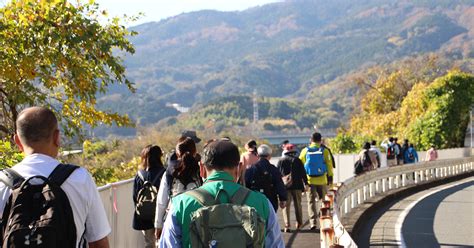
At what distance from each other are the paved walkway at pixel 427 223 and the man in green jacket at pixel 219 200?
10.2 m

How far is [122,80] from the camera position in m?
13.6

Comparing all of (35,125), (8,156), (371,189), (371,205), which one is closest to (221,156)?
(35,125)

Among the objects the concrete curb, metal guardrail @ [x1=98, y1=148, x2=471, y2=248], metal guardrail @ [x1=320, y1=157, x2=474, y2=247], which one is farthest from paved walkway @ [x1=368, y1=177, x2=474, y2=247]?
metal guardrail @ [x1=98, y1=148, x2=471, y2=248]

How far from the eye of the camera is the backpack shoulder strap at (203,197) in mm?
4840

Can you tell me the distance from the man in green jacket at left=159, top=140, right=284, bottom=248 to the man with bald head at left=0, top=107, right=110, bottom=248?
16.9 inches

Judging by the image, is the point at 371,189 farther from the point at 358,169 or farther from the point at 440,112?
the point at 440,112

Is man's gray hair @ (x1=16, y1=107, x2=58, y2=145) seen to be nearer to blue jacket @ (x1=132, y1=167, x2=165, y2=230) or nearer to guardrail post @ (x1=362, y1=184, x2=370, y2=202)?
blue jacket @ (x1=132, y1=167, x2=165, y2=230)

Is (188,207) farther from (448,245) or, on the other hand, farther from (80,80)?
(448,245)

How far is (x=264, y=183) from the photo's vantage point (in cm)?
1264

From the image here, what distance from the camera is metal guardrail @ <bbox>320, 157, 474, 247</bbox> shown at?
1025cm

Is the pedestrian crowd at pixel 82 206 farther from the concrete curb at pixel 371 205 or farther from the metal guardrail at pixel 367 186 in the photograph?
the concrete curb at pixel 371 205

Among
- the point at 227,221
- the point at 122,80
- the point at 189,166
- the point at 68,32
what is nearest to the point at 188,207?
the point at 227,221

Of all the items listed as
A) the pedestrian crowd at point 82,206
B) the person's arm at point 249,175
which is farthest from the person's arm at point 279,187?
the pedestrian crowd at point 82,206

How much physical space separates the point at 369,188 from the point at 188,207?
19.5 m
